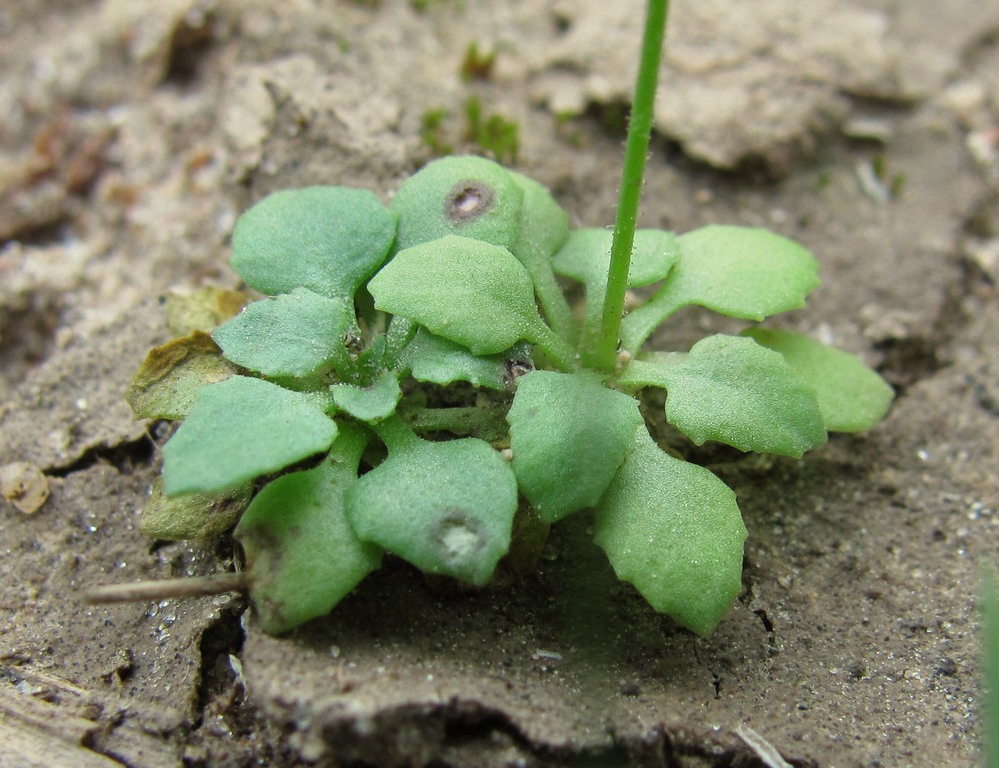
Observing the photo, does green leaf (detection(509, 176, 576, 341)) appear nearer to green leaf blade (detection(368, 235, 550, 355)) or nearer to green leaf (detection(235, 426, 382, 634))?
green leaf blade (detection(368, 235, 550, 355))

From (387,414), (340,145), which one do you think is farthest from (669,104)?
(387,414)

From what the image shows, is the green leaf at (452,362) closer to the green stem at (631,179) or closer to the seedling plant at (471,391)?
the seedling plant at (471,391)

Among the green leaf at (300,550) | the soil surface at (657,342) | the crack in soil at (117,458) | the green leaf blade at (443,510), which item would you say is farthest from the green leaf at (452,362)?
the crack in soil at (117,458)

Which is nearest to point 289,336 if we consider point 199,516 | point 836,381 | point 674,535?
point 199,516

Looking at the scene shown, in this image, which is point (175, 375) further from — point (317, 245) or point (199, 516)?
point (317, 245)

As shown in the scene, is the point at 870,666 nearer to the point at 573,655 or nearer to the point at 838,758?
the point at 838,758
